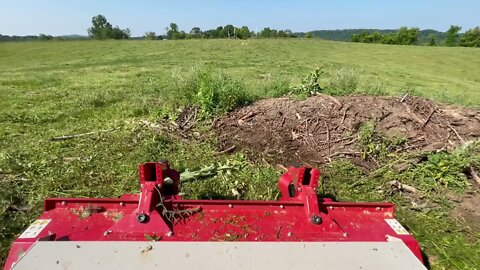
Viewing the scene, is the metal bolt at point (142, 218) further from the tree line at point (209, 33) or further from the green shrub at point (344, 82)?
the tree line at point (209, 33)

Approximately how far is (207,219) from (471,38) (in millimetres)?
61318

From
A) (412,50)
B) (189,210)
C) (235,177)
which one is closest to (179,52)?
(412,50)

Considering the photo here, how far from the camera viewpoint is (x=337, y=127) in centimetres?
542

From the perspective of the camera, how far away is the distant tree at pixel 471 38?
2002 inches

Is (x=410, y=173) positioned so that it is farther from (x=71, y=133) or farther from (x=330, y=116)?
(x=71, y=133)

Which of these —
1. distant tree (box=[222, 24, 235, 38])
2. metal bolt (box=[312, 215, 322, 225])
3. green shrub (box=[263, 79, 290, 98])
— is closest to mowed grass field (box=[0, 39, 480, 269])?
green shrub (box=[263, 79, 290, 98])

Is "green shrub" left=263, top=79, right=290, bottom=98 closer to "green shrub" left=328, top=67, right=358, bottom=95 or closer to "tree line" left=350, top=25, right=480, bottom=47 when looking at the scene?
"green shrub" left=328, top=67, right=358, bottom=95

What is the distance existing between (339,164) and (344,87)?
366 centimetres

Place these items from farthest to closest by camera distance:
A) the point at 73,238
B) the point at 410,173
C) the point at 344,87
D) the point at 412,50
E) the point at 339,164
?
the point at 412,50, the point at 344,87, the point at 339,164, the point at 410,173, the point at 73,238

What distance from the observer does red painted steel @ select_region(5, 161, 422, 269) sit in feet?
7.96

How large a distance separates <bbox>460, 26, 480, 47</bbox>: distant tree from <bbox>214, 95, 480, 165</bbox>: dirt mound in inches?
2152

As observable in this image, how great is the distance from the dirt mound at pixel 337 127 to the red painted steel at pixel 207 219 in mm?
2279

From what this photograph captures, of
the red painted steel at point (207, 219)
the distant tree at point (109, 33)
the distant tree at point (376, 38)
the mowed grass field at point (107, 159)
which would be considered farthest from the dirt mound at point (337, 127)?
the distant tree at point (109, 33)

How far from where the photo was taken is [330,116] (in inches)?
221
